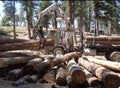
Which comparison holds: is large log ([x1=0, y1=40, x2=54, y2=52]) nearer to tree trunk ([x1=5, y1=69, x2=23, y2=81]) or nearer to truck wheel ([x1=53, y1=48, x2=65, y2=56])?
truck wheel ([x1=53, y1=48, x2=65, y2=56])

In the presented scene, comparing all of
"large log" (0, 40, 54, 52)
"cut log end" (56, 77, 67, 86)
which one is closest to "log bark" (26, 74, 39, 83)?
"cut log end" (56, 77, 67, 86)

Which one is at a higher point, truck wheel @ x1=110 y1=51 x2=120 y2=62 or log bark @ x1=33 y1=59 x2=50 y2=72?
log bark @ x1=33 y1=59 x2=50 y2=72

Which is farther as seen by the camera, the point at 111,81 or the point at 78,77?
the point at 78,77

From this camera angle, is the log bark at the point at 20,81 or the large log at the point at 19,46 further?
the large log at the point at 19,46

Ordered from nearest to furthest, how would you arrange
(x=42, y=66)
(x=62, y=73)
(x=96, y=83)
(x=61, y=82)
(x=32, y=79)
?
(x=96, y=83) < (x=61, y=82) < (x=32, y=79) < (x=62, y=73) < (x=42, y=66)

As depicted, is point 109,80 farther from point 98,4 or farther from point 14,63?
point 98,4

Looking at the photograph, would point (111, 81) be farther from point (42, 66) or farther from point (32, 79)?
point (42, 66)

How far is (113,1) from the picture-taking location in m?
53.2

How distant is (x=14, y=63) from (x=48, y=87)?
2.96m

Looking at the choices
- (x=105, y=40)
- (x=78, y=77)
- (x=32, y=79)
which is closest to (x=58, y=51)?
(x=105, y=40)

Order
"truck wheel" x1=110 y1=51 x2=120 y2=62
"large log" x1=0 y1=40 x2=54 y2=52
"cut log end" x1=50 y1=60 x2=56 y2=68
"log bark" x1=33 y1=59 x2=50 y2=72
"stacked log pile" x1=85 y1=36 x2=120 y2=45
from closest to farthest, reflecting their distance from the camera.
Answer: "log bark" x1=33 y1=59 x2=50 y2=72
"cut log end" x1=50 y1=60 x2=56 y2=68
"large log" x1=0 y1=40 x2=54 y2=52
"truck wheel" x1=110 y1=51 x2=120 y2=62
"stacked log pile" x1=85 y1=36 x2=120 y2=45

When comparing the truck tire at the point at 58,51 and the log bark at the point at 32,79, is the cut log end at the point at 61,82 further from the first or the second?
the truck tire at the point at 58,51

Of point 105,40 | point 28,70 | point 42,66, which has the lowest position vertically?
point 28,70

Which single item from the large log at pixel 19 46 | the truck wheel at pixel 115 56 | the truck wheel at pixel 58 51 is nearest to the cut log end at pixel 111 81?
the large log at pixel 19 46
